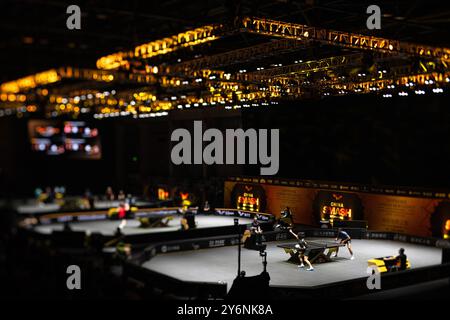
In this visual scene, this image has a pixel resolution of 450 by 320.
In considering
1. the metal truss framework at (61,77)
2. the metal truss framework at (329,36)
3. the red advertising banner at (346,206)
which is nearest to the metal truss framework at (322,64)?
the metal truss framework at (329,36)

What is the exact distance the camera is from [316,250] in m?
20.0

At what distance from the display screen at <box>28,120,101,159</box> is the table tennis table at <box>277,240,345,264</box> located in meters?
8.98

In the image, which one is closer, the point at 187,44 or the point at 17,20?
the point at 187,44

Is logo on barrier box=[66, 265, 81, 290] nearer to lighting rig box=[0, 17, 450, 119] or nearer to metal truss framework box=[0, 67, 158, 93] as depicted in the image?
metal truss framework box=[0, 67, 158, 93]

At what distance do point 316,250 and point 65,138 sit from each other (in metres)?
11.9

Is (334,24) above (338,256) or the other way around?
above

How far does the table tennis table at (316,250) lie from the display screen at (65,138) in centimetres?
898

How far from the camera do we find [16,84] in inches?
423

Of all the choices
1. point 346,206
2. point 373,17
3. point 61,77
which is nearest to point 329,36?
point 373,17

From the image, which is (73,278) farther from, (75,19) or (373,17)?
(373,17)
